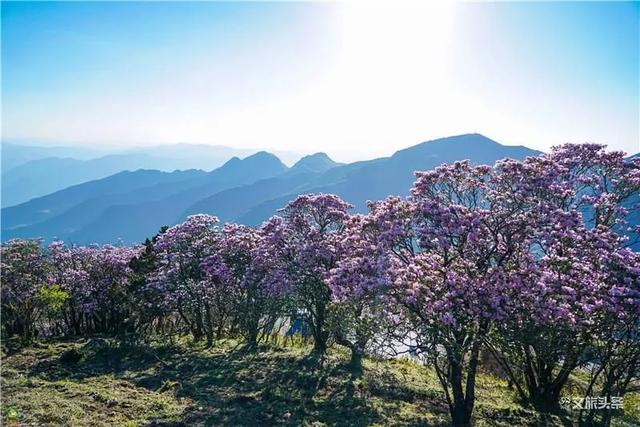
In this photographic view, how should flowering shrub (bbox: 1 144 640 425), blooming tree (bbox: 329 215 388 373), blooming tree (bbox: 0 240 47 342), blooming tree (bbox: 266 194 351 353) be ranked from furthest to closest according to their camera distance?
blooming tree (bbox: 0 240 47 342)
blooming tree (bbox: 266 194 351 353)
blooming tree (bbox: 329 215 388 373)
flowering shrub (bbox: 1 144 640 425)

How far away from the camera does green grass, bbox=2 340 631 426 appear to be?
15086mm

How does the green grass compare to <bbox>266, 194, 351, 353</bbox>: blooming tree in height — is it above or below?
below

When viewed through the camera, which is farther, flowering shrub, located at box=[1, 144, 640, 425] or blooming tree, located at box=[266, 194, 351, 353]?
blooming tree, located at box=[266, 194, 351, 353]

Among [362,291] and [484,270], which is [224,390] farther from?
[484,270]

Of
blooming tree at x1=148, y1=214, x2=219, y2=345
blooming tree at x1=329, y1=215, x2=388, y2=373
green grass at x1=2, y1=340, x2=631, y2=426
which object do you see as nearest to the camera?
blooming tree at x1=329, y1=215, x2=388, y2=373

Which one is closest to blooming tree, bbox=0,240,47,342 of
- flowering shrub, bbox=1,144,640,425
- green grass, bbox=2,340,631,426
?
green grass, bbox=2,340,631,426

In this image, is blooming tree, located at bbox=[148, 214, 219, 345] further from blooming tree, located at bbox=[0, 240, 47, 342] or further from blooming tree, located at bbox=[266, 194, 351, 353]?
blooming tree, located at bbox=[0, 240, 47, 342]

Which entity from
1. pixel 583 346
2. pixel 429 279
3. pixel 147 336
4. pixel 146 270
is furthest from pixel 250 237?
pixel 583 346

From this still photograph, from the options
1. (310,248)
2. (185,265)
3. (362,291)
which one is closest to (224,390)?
(310,248)

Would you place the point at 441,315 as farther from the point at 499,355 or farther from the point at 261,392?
the point at 261,392

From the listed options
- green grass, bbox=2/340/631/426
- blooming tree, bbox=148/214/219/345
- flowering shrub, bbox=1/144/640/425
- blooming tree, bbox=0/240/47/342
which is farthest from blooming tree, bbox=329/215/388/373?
blooming tree, bbox=0/240/47/342

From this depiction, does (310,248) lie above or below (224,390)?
above

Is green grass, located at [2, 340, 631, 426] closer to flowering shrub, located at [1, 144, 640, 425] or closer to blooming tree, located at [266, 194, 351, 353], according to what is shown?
flowering shrub, located at [1, 144, 640, 425]

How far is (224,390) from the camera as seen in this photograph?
18125 millimetres
